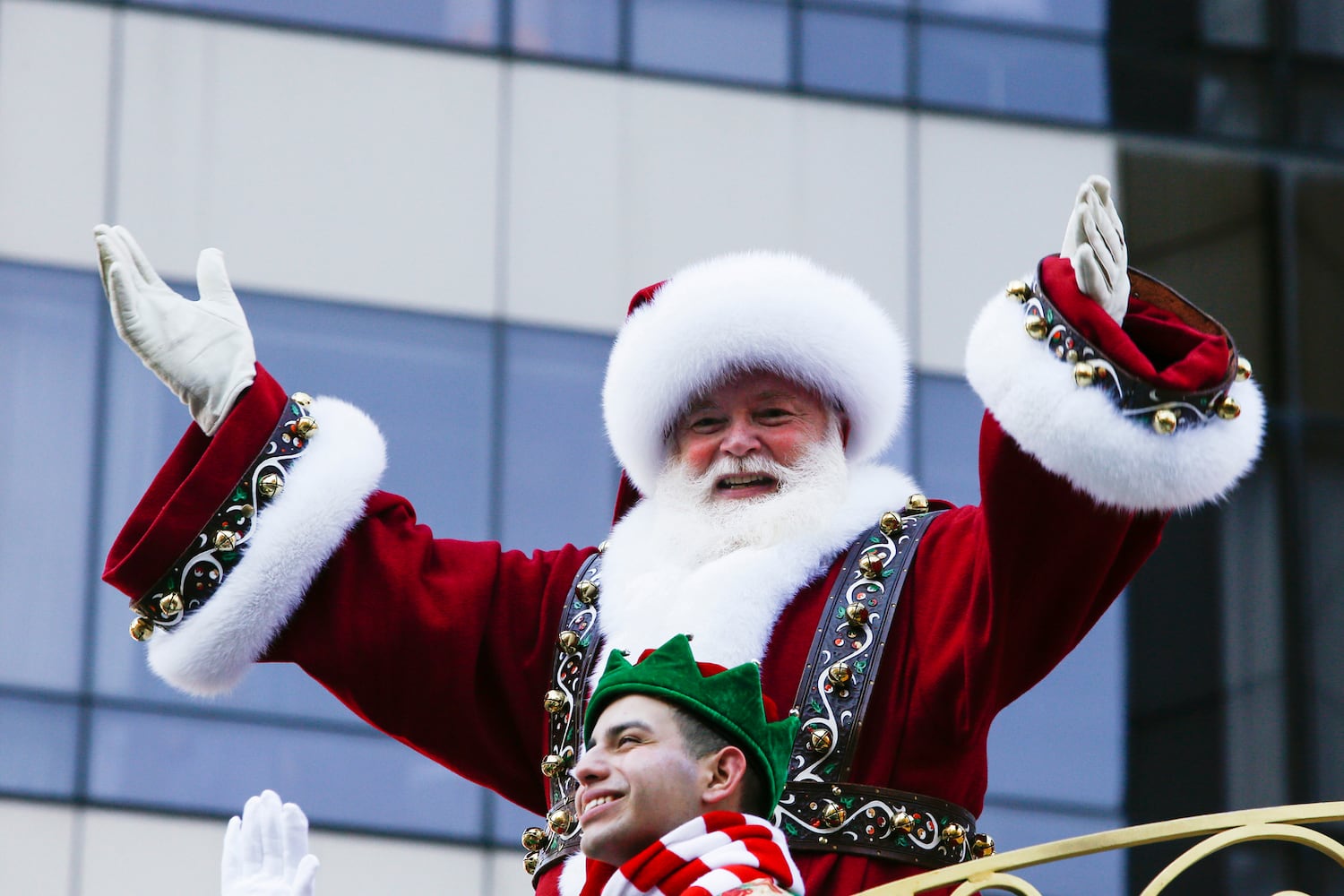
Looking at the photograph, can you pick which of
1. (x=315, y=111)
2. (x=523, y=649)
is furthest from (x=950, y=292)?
(x=523, y=649)

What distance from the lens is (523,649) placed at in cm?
517

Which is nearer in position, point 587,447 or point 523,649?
point 523,649

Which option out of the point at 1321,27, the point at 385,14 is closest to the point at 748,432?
the point at 385,14

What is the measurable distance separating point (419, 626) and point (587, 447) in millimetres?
6569

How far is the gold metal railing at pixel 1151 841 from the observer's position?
4070 millimetres

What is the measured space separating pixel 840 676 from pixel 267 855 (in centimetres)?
107

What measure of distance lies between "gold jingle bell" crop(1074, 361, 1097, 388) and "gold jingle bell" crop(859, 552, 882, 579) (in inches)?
27.1

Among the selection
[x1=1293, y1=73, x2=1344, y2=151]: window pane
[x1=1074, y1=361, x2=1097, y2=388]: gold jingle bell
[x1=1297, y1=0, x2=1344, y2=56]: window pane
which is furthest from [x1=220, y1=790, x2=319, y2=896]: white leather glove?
[x1=1297, y1=0, x2=1344, y2=56]: window pane

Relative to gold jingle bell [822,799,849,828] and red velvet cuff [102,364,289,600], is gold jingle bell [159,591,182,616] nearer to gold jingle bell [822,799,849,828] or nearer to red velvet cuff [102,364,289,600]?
red velvet cuff [102,364,289,600]

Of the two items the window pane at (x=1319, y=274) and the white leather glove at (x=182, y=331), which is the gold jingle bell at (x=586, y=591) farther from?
the window pane at (x=1319, y=274)

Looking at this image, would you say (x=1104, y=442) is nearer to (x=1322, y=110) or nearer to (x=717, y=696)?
(x=717, y=696)

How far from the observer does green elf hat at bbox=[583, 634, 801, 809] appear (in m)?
4.20

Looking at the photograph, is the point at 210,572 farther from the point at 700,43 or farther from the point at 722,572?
the point at 700,43

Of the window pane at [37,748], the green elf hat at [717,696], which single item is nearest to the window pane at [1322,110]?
the window pane at [37,748]
